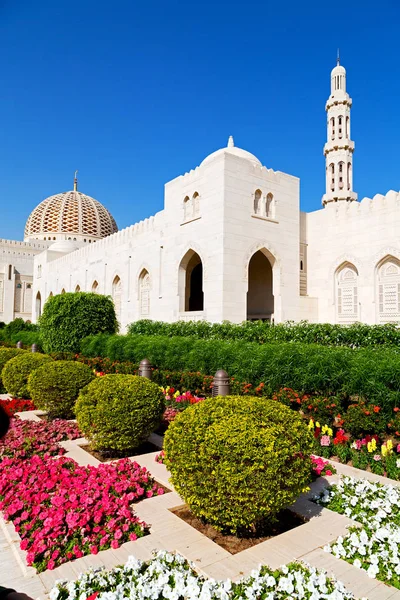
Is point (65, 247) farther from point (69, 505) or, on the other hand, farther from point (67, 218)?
point (69, 505)

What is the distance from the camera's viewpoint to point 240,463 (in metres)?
→ 2.78

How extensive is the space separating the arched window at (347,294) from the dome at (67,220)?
31.5m

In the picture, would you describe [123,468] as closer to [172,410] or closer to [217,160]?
[172,410]

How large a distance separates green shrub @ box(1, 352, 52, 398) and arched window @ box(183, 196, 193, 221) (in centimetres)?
891

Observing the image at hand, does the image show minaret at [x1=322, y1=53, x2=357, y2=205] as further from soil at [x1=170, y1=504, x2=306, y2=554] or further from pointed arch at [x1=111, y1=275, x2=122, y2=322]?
soil at [x1=170, y1=504, x2=306, y2=554]

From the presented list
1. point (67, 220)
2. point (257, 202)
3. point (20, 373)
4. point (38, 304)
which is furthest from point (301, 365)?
point (67, 220)

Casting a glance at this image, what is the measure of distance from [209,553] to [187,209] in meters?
14.1

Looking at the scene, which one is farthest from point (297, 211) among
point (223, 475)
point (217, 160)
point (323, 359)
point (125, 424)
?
point (223, 475)

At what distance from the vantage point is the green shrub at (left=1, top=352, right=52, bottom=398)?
27.1 feet

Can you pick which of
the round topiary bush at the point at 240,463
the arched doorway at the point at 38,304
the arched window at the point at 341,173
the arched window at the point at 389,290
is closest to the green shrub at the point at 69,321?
the arched window at the point at 389,290

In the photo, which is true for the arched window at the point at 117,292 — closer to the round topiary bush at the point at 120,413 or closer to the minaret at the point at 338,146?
the minaret at the point at 338,146

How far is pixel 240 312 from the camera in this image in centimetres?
1390

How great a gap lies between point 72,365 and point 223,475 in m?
4.65

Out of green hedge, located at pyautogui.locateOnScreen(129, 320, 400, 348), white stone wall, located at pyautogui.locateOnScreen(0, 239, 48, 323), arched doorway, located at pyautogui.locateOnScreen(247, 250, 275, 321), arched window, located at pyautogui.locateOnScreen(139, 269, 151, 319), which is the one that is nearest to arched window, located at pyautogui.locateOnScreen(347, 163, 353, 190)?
arched doorway, located at pyautogui.locateOnScreen(247, 250, 275, 321)
